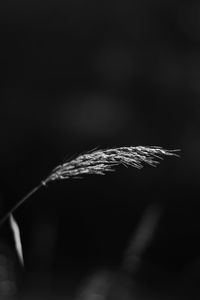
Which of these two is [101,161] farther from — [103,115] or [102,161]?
[103,115]

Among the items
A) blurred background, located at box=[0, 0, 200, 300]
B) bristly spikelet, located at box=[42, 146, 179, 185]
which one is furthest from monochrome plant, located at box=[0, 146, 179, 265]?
blurred background, located at box=[0, 0, 200, 300]

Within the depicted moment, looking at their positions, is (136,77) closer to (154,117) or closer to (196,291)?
(154,117)

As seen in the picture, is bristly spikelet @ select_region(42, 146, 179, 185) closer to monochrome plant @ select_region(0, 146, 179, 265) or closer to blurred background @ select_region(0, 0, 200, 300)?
monochrome plant @ select_region(0, 146, 179, 265)

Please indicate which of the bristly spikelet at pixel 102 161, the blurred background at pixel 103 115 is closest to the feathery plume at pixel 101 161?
the bristly spikelet at pixel 102 161

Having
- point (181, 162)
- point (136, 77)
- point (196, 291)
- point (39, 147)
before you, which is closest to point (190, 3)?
point (136, 77)

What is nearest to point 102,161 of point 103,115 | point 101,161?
point 101,161

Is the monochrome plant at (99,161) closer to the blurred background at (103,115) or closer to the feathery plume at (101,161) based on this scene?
the feathery plume at (101,161)

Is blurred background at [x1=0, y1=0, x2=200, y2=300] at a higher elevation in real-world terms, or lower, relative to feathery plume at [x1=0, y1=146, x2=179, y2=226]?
lower

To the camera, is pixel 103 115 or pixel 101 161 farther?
pixel 103 115
